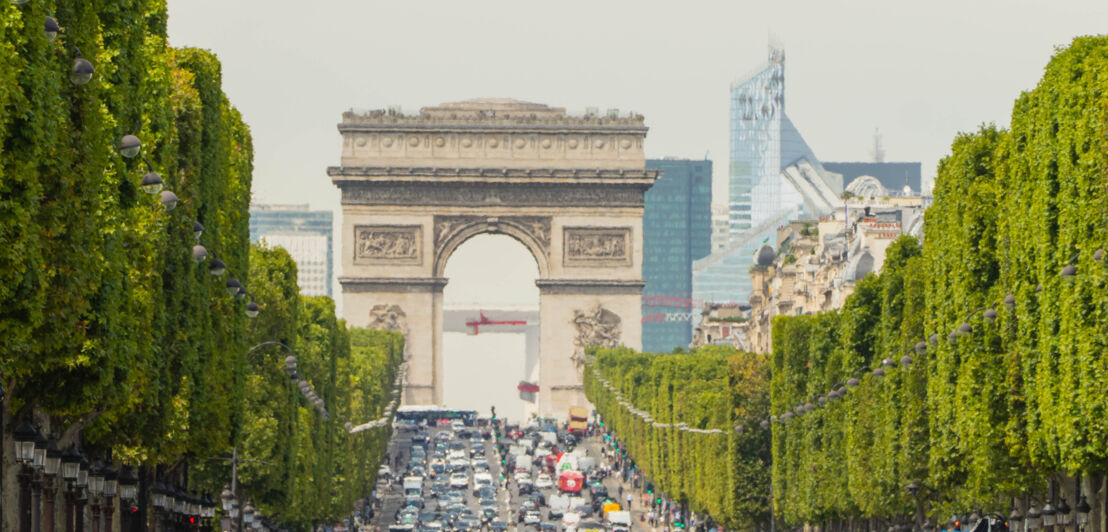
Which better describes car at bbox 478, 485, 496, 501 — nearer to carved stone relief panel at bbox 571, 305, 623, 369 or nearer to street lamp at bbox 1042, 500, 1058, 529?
carved stone relief panel at bbox 571, 305, 623, 369

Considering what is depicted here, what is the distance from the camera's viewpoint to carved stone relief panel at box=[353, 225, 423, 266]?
461ft

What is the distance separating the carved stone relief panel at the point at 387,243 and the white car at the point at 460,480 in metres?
32.2

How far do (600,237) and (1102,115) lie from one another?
105 m

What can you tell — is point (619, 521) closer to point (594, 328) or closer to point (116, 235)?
point (594, 328)

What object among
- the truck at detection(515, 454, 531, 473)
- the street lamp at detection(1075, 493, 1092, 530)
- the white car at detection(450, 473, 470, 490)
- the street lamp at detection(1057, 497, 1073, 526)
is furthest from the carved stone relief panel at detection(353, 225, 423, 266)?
the street lamp at detection(1057, 497, 1073, 526)

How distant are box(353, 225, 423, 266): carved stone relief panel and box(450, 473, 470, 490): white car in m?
32.2

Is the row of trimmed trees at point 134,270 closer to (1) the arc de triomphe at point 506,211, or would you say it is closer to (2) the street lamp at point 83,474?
(2) the street lamp at point 83,474

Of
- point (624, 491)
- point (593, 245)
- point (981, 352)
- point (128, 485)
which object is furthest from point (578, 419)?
point (128, 485)

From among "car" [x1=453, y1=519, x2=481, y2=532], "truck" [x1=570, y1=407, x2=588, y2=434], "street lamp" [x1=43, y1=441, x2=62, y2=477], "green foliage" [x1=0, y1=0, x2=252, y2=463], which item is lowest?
"car" [x1=453, y1=519, x2=481, y2=532]

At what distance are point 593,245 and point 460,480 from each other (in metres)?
36.0

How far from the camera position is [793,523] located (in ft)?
232

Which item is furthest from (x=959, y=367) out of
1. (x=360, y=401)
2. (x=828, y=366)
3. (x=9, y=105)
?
(x=360, y=401)

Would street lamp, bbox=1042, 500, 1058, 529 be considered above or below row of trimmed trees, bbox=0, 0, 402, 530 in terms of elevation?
below

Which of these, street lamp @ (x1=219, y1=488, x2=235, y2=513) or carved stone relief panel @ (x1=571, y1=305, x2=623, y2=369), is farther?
carved stone relief panel @ (x1=571, y1=305, x2=623, y2=369)
